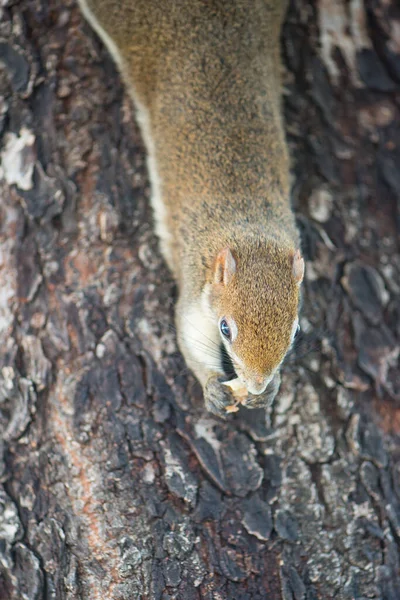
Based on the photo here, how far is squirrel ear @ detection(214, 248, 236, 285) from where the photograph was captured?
2.78 metres

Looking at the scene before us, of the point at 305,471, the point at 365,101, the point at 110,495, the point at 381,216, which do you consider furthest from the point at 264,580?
the point at 365,101

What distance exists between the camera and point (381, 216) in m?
3.59

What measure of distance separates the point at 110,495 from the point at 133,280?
99cm

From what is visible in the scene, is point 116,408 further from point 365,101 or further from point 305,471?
point 365,101

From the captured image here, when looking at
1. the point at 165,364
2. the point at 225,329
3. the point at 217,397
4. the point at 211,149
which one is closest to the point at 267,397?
the point at 217,397

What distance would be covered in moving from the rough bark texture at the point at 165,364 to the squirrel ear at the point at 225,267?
1.19 feet

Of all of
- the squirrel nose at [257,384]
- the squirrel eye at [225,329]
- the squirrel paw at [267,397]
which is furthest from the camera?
the squirrel paw at [267,397]

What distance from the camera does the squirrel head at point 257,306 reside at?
8.44 ft

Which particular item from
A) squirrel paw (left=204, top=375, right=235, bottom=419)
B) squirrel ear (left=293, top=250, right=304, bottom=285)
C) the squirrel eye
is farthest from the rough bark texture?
squirrel ear (left=293, top=250, right=304, bottom=285)

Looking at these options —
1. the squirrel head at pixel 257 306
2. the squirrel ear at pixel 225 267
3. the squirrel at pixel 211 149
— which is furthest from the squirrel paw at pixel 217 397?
the squirrel ear at pixel 225 267

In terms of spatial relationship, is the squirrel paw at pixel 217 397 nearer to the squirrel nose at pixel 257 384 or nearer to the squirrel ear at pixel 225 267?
the squirrel nose at pixel 257 384

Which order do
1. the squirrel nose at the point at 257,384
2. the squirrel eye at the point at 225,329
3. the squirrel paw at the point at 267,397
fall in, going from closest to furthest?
1. the squirrel nose at the point at 257,384
2. the squirrel eye at the point at 225,329
3. the squirrel paw at the point at 267,397

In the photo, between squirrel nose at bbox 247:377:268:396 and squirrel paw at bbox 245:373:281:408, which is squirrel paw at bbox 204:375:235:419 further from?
squirrel nose at bbox 247:377:268:396

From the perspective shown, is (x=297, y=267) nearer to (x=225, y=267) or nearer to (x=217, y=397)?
(x=225, y=267)
